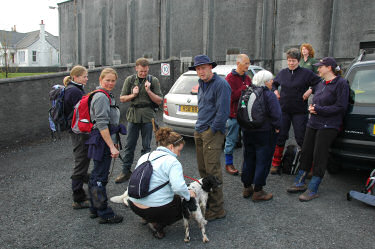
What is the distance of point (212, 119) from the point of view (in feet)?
12.5

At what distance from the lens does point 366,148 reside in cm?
423

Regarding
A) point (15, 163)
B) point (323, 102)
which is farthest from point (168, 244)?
point (15, 163)

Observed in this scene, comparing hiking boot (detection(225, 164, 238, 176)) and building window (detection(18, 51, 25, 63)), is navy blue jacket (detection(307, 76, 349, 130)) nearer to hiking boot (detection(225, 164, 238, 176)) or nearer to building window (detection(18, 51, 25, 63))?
hiking boot (detection(225, 164, 238, 176))

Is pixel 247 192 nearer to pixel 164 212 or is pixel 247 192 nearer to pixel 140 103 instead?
pixel 164 212

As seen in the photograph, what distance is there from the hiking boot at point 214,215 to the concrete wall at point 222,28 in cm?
1344

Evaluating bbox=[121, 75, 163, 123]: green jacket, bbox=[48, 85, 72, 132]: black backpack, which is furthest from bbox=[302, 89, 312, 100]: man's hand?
bbox=[48, 85, 72, 132]: black backpack

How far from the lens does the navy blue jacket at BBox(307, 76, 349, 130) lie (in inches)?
163

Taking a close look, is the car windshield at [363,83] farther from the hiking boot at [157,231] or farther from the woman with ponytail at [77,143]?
the woman with ponytail at [77,143]

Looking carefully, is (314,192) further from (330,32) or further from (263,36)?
(263,36)

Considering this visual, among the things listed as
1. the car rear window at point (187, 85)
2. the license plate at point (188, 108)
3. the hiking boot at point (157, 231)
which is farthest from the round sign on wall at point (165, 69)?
the hiking boot at point (157, 231)

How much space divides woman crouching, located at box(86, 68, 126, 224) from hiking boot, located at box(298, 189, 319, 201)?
8.48 ft

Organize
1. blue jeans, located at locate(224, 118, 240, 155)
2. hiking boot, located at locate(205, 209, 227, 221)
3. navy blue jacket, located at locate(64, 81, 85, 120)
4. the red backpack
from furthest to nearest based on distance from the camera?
blue jeans, located at locate(224, 118, 240, 155) → navy blue jacket, located at locate(64, 81, 85, 120) → hiking boot, located at locate(205, 209, 227, 221) → the red backpack

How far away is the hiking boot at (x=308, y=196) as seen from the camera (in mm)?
4367

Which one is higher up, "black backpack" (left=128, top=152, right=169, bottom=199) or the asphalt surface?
"black backpack" (left=128, top=152, right=169, bottom=199)
